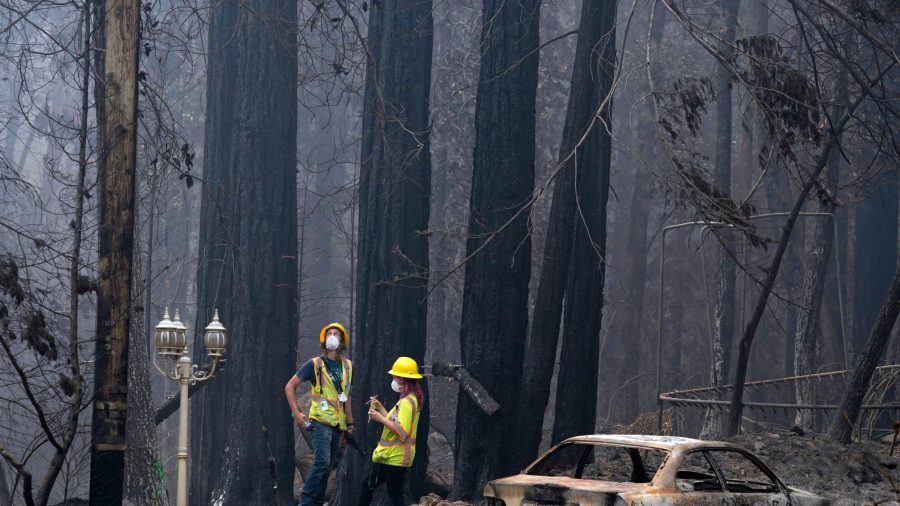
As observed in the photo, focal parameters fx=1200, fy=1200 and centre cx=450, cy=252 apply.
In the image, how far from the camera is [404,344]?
14.9 meters

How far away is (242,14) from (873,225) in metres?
15.7

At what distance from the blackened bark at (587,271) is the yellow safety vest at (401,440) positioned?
4388mm

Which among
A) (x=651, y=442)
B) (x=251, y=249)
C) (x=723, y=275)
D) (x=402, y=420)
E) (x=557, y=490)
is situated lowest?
(x=557, y=490)

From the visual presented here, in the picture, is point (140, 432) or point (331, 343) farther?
point (140, 432)

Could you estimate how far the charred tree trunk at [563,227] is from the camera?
14.2 metres

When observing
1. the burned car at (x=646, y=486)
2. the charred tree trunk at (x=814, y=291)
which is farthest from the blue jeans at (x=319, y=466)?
the charred tree trunk at (x=814, y=291)

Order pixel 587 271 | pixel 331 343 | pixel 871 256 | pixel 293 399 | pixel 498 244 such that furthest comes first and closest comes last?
pixel 871 256 < pixel 587 271 < pixel 498 244 < pixel 293 399 < pixel 331 343

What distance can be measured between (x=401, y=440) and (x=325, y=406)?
76 centimetres

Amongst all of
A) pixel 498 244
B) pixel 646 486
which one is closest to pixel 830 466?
pixel 498 244

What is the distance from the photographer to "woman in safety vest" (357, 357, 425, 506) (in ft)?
35.7

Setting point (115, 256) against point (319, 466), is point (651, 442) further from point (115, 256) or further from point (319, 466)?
point (115, 256)

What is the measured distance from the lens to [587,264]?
1552 cm

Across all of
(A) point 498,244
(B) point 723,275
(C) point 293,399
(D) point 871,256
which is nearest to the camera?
(C) point 293,399

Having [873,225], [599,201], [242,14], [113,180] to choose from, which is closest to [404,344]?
[599,201]
